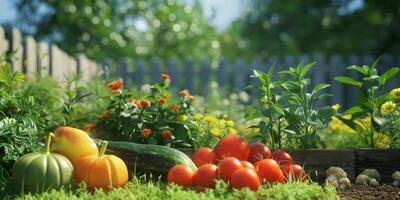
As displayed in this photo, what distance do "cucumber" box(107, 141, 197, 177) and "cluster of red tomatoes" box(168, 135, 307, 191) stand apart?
164 millimetres

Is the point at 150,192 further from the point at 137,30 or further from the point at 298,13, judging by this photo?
the point at 298,13

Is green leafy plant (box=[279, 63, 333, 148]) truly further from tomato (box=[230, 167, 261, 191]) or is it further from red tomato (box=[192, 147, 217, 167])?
tomato (box=[230, 167, 261, 191])

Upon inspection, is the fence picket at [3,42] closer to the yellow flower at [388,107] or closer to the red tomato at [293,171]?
the red tomato at [293,171]

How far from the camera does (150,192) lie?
3111 millimetres

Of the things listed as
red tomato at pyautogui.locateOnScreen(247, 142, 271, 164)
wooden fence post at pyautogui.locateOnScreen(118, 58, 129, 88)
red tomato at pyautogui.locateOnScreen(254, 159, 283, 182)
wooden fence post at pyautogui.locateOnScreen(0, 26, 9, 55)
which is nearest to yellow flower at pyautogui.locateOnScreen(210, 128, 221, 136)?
red tomato at pyautogui.locateOnScreen(247, 142, 271, 164)

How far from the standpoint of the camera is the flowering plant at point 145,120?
4266 millimetres

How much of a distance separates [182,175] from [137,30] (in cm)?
933

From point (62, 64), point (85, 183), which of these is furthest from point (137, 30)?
point (85, 183)

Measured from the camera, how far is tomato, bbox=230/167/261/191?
3.04 metres

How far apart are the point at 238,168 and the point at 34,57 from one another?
4416 millimetres

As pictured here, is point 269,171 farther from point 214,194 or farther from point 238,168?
point 214,194

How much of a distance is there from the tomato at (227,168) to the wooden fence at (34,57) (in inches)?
87.4

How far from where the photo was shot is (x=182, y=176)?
3.26 m

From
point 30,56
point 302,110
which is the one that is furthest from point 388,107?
point 30,56
